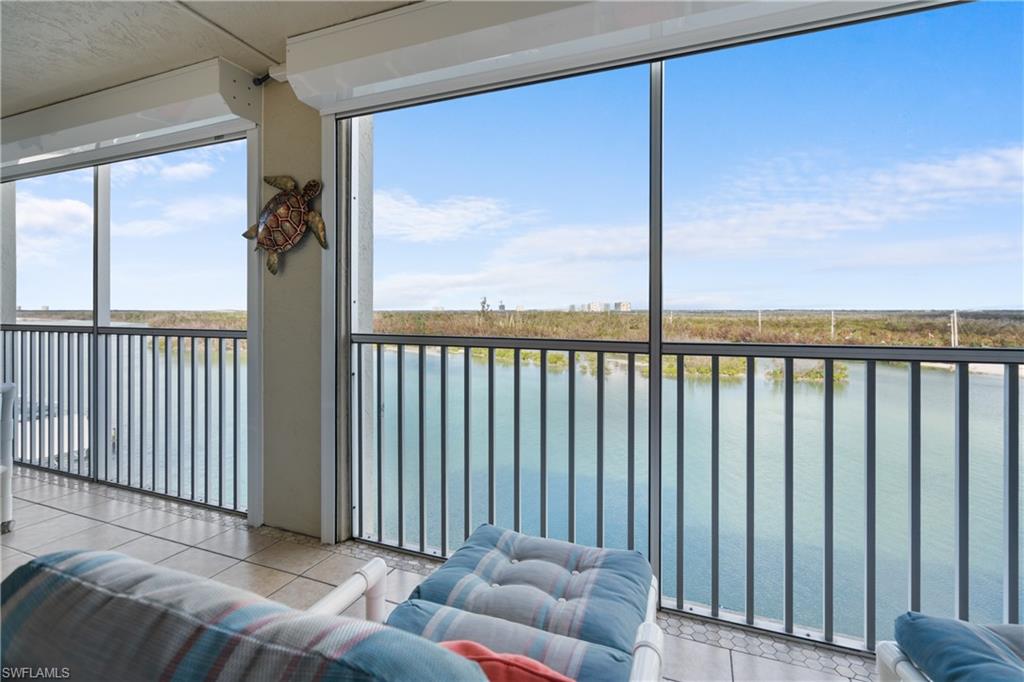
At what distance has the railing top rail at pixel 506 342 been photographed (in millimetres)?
1900

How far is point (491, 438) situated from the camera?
7.34 feet

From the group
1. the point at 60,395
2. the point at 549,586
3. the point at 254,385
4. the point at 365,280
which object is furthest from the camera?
the point at 60,395

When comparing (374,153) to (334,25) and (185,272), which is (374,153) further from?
(185,272)

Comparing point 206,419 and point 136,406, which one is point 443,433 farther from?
point 136,406

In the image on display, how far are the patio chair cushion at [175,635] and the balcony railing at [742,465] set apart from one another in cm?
158

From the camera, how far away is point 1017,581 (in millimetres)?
1477

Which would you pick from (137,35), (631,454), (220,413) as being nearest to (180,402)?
(220,413)

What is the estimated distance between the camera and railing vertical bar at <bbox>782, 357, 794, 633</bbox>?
5.61 ft

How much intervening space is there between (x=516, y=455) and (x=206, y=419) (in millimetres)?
2107

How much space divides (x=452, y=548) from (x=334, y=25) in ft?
7.89

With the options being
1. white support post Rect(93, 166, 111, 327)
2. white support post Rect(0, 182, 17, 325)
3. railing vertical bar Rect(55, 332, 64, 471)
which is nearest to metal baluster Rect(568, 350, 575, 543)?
white support post Rect(93, 166, 111, 327)

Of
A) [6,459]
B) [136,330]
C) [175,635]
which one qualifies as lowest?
[6,459]

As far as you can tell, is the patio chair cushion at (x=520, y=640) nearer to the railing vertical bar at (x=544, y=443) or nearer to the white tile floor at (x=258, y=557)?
the white tile floor at (x=258, y=557)

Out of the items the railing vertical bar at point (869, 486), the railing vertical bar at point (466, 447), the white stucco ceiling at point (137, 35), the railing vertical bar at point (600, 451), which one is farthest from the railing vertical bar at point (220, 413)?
the railing vertical bar at point (869, 486)
